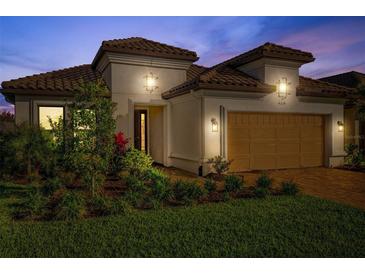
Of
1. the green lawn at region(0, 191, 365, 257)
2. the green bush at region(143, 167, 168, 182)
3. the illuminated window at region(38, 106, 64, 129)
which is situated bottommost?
the green lawn at region(0, 191, 365, 257)

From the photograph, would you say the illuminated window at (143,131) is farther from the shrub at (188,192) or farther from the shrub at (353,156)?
the shrub at (353,156)

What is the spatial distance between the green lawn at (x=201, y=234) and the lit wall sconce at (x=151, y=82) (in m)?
7.23

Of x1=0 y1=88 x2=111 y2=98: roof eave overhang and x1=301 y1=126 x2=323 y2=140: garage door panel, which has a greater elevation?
x1=0 y1=88 x2=111 y2=98: roof eave overhang

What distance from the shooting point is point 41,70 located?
1200 centimetres

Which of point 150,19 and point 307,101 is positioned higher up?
point 150,19

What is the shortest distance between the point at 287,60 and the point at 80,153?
9.54 meters

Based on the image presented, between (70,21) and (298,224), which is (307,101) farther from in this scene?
(70,21)

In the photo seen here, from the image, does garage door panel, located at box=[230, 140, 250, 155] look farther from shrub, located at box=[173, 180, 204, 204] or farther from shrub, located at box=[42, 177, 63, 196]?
shrub, located at box=[42, 177, 63, 196]

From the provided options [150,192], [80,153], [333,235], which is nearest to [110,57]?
[80,153]

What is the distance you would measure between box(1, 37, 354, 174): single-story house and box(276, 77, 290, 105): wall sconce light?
0.04 metres

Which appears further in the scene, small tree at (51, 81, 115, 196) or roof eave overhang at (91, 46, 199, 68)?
roof eave overhang at (91, 46, 199, 68)

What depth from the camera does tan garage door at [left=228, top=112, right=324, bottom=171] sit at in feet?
34.4

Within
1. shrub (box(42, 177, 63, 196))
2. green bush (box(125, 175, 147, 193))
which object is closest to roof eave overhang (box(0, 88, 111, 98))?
shrub (box(42, 177, 63, 196))

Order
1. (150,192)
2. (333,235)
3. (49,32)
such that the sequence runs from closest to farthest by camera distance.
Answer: (333,235) → (150,192) → (49,32)
